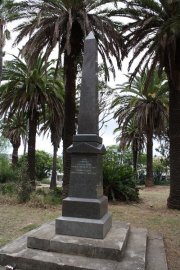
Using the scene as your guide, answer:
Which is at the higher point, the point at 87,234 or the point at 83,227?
the point at 83,227

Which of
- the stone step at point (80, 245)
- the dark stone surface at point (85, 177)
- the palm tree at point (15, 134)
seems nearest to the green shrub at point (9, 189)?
the dark stone surface at point (85, 177)

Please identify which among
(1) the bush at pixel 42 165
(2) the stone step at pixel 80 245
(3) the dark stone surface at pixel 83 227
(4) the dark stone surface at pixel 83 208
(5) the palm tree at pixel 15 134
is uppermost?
(5) the palm tree at pixel 15 134

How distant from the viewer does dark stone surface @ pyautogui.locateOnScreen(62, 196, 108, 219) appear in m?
7.21

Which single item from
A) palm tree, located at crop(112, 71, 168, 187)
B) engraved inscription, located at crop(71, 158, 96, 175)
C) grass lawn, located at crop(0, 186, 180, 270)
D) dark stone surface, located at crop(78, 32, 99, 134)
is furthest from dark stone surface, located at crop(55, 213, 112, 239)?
palm tree, located at crop(112, 71, 168, 187)

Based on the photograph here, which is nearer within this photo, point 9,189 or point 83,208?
point 83,208

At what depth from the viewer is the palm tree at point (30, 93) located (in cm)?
1898

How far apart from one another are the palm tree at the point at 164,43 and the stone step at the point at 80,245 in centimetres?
667

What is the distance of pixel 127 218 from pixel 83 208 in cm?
379

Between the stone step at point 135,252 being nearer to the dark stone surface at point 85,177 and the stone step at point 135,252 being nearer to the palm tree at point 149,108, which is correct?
the dark stone surface at point 85,177

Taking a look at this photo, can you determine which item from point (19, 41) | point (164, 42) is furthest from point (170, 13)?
point (19, 41)

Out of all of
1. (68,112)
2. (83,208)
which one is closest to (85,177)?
(83,208)

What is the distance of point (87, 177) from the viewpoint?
7453 millimetres

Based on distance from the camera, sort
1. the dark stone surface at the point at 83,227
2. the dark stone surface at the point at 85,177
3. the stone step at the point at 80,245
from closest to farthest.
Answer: the stone step at the point at 80,245 < the dark stone surface at the point at 83,227 < the dark stone surface at the point at 85,177

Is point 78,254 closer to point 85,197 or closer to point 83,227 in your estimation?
point 83,227
